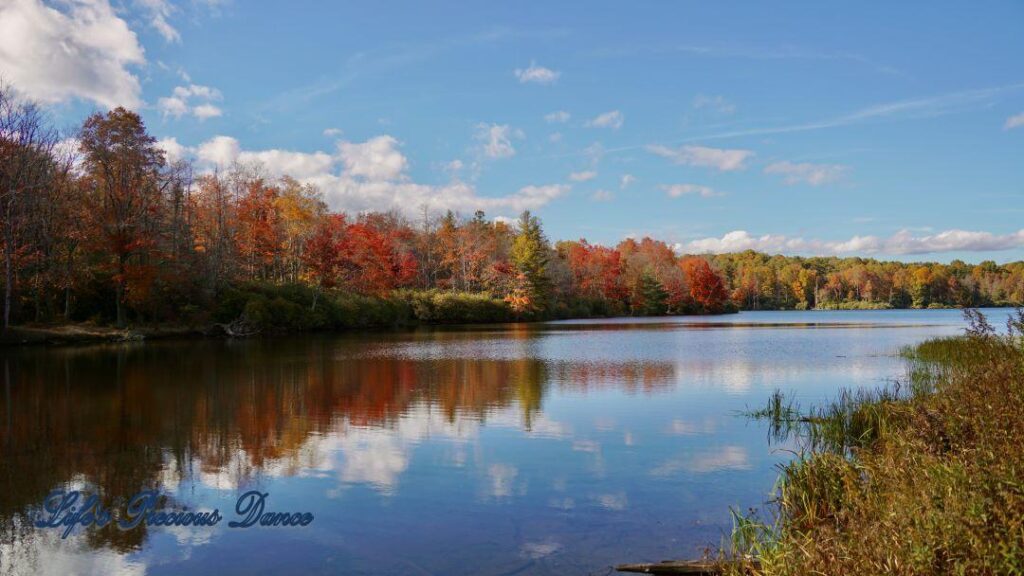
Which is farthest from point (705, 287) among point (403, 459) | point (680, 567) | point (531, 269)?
point (680, 567)

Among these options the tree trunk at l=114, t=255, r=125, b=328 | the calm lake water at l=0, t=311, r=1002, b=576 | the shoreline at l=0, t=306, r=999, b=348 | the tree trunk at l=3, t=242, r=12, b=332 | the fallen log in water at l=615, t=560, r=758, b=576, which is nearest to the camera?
the fallen log in water at l=615, t=560, r=758, b=576

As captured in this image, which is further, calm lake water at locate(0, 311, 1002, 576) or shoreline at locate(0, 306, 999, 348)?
shoreline at locate(0, 306, 999, 348)

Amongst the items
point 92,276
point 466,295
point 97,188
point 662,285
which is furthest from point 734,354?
point 662,285

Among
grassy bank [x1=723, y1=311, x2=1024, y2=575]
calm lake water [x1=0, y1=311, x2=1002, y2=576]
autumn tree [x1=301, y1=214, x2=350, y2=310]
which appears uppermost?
autumn tree [x1=301, y1=214, x2=350, y2=310]

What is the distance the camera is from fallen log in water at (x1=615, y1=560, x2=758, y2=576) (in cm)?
608

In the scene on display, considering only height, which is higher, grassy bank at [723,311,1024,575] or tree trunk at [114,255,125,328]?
tree trunk at [114,255,125,328]

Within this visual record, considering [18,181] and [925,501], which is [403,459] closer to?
[925,501]

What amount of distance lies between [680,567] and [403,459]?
5.86 meters

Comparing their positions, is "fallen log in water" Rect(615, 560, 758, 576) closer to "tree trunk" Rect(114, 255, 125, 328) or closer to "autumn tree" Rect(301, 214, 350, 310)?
"tree trunk" Rect(114, 255, 125, 328)

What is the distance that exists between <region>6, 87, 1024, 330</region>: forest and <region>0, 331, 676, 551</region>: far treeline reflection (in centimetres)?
787

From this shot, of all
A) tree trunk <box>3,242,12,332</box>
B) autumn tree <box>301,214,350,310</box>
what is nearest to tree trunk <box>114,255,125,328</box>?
tree trunk <box>3,242,12,332</box>

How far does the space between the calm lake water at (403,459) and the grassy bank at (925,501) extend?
1.06 metres

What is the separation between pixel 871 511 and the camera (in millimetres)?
6066

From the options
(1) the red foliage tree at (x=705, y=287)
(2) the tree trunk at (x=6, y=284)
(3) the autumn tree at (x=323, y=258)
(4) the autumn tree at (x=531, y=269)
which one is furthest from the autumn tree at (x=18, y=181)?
(1) the red foliage tree at (x=705, y=287)
